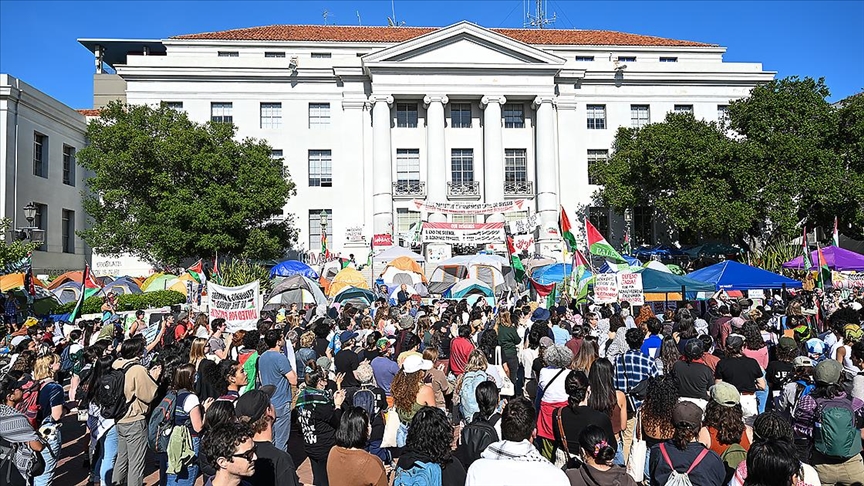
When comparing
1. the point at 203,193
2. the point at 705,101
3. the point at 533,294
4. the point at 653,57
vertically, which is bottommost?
the point at 533,294

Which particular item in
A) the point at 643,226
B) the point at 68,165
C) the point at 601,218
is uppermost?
the point at 68,165

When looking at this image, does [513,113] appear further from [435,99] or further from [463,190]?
[463,190]

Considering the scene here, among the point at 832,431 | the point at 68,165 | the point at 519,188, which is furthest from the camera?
the point at 519,188

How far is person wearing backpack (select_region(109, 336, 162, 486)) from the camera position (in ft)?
22.6

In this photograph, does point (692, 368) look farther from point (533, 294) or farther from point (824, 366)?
point (533, 294)

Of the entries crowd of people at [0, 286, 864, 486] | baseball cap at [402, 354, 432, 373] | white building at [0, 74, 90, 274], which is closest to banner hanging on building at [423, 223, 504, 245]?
white building at [0, 74, 90, 274]

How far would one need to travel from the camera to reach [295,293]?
1989 centimetres

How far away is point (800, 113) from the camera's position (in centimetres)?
3186

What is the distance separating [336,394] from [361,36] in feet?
138

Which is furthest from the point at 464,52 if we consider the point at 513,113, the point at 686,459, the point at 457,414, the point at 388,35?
the point at 686,459

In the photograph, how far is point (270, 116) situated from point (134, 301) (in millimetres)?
19267

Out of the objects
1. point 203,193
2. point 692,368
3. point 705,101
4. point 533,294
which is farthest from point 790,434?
point 705,101

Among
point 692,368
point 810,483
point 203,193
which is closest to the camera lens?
point 810,483

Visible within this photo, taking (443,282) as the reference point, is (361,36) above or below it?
above
